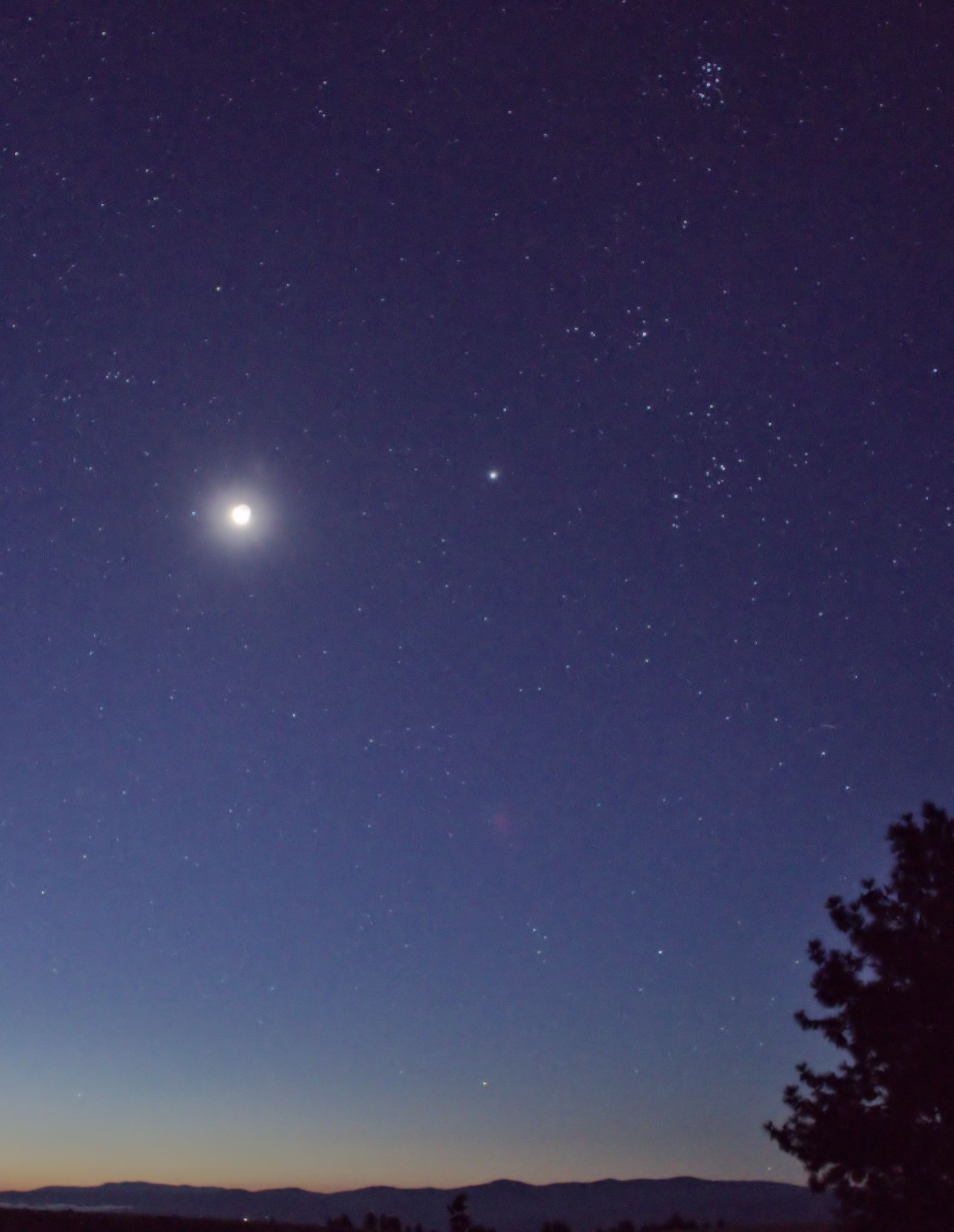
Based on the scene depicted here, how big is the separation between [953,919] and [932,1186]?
3520mm

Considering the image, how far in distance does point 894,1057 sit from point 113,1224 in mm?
12479

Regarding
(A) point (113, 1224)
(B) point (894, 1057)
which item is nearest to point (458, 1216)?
(A) point (113, 1224)

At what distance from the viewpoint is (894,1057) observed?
13.9 meters

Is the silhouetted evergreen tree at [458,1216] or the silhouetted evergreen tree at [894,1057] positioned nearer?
the silhouetted evergreen tree at [894,1057]

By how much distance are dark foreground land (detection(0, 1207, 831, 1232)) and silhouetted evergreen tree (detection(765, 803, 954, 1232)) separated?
2492 mm

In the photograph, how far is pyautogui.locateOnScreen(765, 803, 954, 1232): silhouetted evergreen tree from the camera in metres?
13.2

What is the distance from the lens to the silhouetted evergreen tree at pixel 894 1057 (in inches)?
519

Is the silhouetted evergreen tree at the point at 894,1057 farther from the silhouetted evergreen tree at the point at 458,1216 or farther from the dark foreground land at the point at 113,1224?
the silhouetted evergreen tree at the point at 458,1216

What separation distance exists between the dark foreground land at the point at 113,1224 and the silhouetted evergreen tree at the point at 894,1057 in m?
2.49

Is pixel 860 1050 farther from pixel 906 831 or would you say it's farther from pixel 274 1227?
pixel 274 1227

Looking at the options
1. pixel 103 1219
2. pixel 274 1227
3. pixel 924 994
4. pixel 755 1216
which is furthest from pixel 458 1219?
pixel 755 1216

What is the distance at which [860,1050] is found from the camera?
47.6ft

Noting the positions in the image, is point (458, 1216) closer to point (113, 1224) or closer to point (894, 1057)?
point (113, 1224)

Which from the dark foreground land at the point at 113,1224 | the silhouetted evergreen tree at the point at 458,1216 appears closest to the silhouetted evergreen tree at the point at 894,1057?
the dark foreground land at the point at 113,1224
